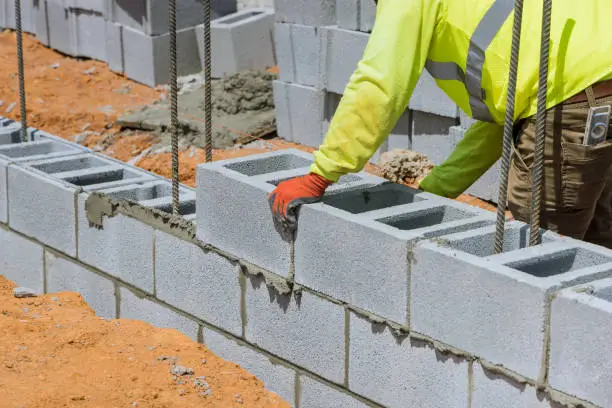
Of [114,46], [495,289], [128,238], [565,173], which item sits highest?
[565,173]

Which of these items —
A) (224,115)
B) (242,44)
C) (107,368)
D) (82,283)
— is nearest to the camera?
(107,368)

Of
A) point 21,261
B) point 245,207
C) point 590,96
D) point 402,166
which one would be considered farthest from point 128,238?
point 402,166

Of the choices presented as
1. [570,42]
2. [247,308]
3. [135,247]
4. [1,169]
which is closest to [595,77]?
[570,42]

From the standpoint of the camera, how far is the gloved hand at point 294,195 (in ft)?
13.5

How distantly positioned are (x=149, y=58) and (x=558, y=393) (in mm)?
7909

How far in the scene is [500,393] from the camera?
3.58 meters

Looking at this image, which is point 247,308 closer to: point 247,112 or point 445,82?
point 445,82

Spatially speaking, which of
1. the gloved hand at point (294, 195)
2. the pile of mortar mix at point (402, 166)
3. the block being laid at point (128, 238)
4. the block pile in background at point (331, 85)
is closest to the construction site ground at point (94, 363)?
the block being laid at point (128, 238)

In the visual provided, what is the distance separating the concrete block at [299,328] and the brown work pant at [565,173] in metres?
0.84

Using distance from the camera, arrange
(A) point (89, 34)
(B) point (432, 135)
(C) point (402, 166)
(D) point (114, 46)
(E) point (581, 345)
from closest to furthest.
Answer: (E) point (581, 345) < (C) point (402, 166) < (B) point (432, 135) < (D) point (114, 46) < (A) point (89, 34)

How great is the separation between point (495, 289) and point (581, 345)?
34 cm

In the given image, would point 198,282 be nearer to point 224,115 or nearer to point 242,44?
point 224,115

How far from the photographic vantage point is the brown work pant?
393cm

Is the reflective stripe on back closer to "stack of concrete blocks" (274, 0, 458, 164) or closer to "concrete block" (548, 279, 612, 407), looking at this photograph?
"concrete block" (548, 279, 612, 407)
